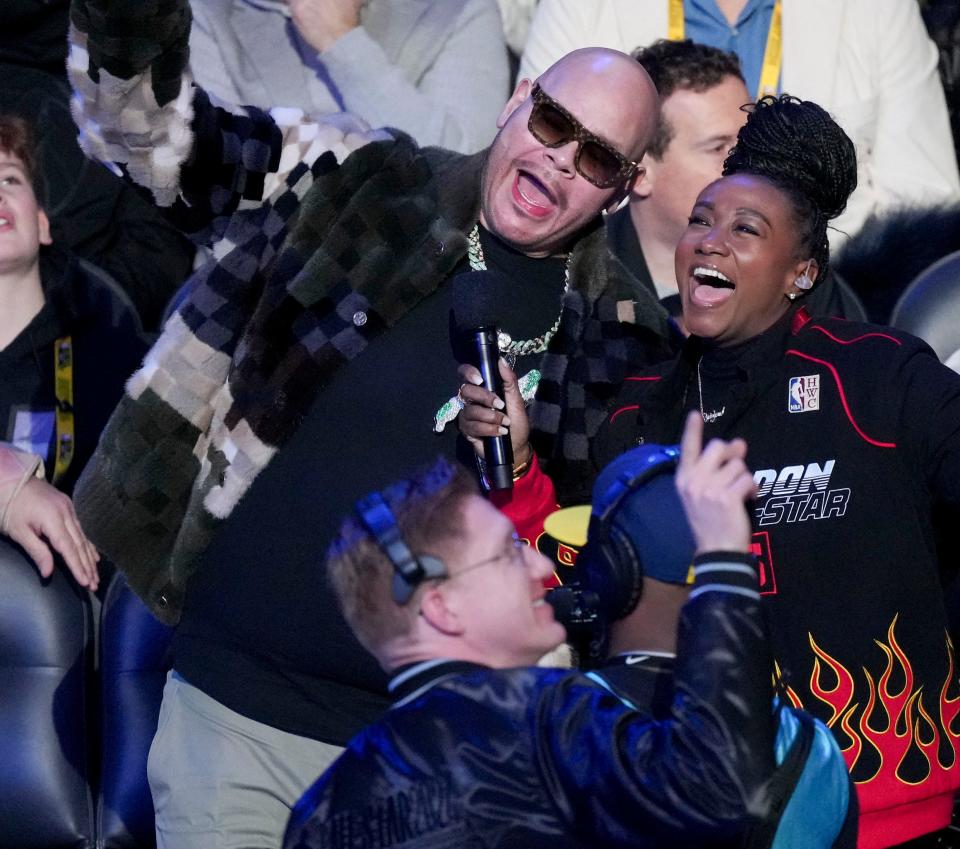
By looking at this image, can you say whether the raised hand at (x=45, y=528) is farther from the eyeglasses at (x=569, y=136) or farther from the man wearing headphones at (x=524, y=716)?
the man wearing headphones at (x=524, y=716)

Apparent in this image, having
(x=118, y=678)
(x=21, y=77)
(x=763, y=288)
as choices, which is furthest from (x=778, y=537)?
(x=21, y=77)

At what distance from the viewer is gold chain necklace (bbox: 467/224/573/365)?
3.48 metres

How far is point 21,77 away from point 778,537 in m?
3.63

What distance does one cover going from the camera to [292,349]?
329cm

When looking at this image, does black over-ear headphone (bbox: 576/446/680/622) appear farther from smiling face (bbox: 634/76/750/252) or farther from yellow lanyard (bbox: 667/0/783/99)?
yellow lanyard (bbox: 667/0/783/99)

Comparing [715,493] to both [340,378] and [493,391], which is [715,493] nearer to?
[493,391]

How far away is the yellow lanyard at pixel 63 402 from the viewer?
4566mm

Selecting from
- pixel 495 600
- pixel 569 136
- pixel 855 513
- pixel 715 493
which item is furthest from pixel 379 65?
pixel 715 493

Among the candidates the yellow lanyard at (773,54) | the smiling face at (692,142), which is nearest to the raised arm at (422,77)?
the yellow lanyard at (773,54)

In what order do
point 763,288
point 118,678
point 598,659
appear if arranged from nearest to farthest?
point 598,659
point 763,288
point 118,678

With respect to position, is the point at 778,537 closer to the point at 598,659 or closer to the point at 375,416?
the point at 598,659

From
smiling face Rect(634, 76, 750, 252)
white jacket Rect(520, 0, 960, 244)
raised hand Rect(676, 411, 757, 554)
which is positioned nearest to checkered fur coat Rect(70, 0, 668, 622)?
raised hand Rect(676, 411, 757, 554)

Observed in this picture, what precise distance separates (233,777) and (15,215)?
7.43ft

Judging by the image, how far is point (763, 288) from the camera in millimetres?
3123
